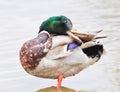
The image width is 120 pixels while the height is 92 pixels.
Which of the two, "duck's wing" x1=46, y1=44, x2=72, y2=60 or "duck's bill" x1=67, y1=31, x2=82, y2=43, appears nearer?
"duck's wing" x1=46, y1=44, x2=72, y2=60

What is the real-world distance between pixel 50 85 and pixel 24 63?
1.43ft

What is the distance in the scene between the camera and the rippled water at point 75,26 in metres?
6.17

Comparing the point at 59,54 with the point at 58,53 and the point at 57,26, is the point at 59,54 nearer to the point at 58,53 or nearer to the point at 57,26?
the point at 58,53

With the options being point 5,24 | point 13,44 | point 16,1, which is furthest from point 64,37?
point 16,1

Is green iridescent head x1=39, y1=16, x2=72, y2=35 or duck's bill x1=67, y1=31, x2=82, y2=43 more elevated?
green iridescent head x1=39, y1=16, x2=72, y2=35

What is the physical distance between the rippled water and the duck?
0.24m

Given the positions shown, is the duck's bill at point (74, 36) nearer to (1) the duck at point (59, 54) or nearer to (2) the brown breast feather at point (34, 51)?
(1) the duck at point (59, 54)

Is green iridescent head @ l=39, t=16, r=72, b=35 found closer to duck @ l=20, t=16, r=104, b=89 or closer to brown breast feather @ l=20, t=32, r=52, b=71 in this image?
duck @ l=20, t=16, r=104, b=89

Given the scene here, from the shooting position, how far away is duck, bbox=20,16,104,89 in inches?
231

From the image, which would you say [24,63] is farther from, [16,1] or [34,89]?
[16,1]

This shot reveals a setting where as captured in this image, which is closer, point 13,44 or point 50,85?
point 50,85

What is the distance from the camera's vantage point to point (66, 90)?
6.09 m

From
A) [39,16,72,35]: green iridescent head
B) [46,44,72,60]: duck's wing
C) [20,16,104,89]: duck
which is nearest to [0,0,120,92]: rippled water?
[20,16,104,89]: duck

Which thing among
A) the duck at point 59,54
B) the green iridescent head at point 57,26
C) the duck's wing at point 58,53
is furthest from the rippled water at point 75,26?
the green iridescent head at point 57,26
